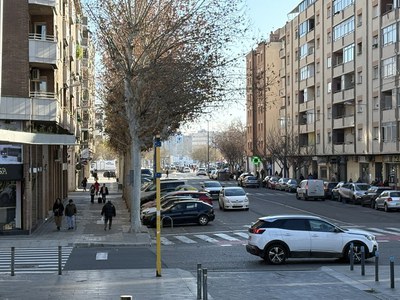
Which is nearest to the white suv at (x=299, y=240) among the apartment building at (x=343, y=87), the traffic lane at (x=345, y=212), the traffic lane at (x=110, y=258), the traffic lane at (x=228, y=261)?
the traffic lane at (x=228, y=261)

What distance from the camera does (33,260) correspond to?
72.5 feet

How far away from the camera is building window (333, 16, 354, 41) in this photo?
65.9 metres

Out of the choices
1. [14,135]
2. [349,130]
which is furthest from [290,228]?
[349,130]

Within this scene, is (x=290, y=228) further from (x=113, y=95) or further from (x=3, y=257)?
(x=113, y=95)

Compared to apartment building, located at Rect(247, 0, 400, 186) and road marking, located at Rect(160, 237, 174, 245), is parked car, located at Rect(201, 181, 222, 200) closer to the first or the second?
apartment building, located at Rect(247, 0, 400, 186)

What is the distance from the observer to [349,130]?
2739 inches

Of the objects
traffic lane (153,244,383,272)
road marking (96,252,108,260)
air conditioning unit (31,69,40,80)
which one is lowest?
road marking (96,252,108,260)

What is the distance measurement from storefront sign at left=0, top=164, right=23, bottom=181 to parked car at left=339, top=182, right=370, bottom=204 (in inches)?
1099

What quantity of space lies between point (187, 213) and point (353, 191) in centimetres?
2059

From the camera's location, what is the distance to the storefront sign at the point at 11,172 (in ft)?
97.8

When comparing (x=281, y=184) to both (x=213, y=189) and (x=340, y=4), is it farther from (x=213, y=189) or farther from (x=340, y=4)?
(x=340, y=4)

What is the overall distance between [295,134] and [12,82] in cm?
6021

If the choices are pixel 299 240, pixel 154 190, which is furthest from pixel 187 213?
pixel 154 190

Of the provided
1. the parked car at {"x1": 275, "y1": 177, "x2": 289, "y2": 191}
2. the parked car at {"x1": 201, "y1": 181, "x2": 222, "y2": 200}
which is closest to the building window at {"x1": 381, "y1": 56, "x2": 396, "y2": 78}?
the parked car at {"x1": 201, "y1": 181, "x2": 222, "y2": 200}
